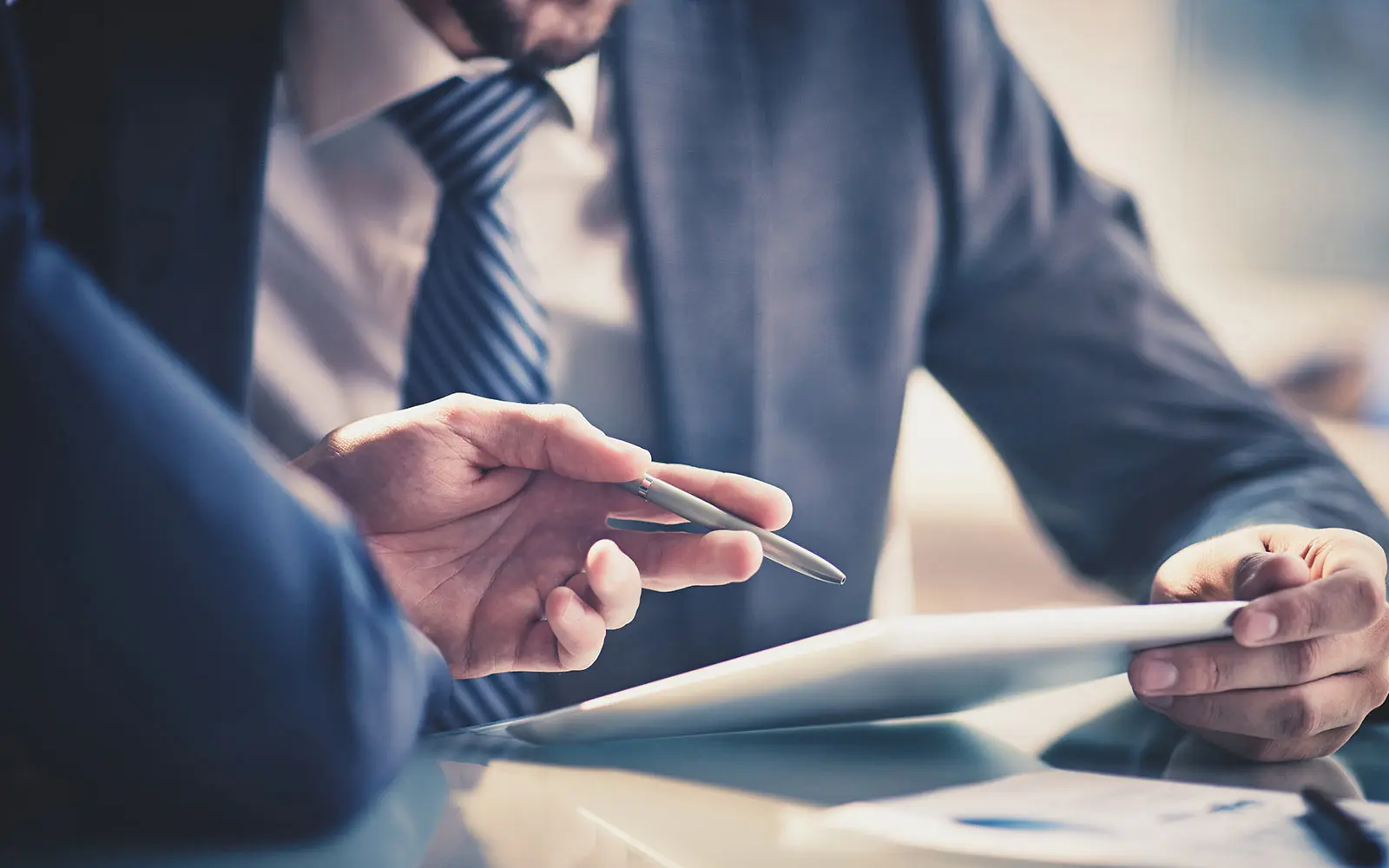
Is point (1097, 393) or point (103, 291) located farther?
point (1097, 393)

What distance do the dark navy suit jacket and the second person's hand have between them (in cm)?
22

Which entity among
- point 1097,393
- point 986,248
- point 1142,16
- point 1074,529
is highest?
point 1142,16

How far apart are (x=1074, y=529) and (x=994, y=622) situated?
617mm

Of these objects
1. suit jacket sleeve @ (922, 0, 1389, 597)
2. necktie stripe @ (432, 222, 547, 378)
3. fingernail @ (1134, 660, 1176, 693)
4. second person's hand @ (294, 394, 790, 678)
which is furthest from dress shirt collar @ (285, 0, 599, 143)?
fingernail @ (1134, 660, 1176, 693)

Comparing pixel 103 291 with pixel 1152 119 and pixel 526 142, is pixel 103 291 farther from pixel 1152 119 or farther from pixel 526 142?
pixel 1152 119

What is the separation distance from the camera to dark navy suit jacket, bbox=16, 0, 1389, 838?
62cm

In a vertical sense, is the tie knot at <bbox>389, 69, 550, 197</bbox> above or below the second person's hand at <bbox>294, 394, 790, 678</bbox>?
→ above

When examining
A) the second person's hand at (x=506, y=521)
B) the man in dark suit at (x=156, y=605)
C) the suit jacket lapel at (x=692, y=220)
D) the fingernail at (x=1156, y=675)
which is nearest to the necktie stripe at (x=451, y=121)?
the suit jacket lapel at (x=692, y=220)

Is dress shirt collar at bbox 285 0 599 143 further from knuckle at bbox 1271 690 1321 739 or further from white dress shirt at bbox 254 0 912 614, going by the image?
knuckle at bbox 1271 690 1321 739

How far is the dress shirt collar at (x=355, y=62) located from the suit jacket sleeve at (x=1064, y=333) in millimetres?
428

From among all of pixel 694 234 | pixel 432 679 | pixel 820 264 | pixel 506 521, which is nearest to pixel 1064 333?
pixel 820 264

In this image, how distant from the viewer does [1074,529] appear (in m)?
0.86

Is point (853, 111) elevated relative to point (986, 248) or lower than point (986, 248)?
elevated

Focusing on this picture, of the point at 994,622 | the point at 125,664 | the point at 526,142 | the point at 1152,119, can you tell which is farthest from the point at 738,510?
the point at 1152,119
